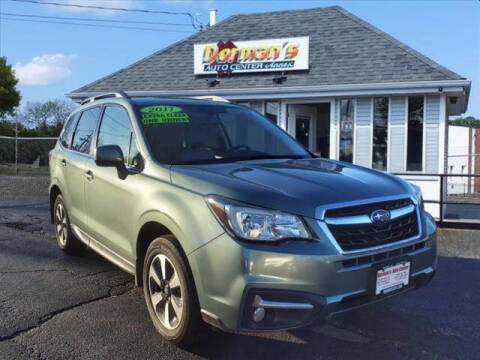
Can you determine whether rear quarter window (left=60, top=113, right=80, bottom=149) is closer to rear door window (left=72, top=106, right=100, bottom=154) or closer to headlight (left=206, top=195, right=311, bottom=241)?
rear door window (left=72, top=106, right=100, bottom=154)

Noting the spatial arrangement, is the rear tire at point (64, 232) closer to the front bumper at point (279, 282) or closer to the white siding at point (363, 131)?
the front bumper at point (279, 282)

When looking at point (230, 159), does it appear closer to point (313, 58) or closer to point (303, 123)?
point (313, 58)

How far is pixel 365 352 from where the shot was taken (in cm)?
332

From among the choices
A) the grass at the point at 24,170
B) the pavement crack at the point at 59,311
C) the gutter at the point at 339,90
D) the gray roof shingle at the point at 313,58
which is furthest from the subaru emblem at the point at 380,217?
the grass at the point at 24,170

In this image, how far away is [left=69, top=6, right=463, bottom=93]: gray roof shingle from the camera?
39.1 feet

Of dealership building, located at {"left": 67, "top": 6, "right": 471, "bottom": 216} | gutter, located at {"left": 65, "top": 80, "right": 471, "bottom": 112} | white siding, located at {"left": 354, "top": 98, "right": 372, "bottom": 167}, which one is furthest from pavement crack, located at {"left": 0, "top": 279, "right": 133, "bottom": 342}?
white siding, located at {"left": 354, "top": 98, "right": 372, "bottom": 167}

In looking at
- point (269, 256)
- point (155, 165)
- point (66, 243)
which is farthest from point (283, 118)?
point (269, 256)

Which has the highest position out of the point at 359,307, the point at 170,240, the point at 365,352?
Result: the point at 170,240

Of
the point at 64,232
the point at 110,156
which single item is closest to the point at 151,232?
the point at 110,156

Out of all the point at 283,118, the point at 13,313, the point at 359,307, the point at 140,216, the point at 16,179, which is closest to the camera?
the point at 359,307

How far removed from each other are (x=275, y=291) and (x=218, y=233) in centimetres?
47

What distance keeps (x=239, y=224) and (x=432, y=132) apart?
9.94 meters

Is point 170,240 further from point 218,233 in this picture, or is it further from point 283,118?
point 283,118

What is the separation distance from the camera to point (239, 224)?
9.25 ft
